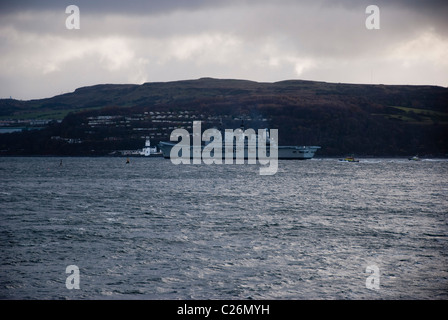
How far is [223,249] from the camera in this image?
2575 centimetres

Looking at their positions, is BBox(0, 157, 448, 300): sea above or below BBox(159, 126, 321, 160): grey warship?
below

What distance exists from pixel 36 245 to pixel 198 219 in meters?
11.7

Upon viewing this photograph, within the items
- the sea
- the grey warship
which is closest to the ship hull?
the grey warship

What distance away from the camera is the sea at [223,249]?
19500 millimetres

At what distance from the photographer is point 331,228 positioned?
3203 cm

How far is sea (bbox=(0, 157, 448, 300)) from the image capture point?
1950 cm

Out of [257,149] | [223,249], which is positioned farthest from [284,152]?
[223,249]

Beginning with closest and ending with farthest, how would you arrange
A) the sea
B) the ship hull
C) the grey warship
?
the sea → the grey warship → the ship hull

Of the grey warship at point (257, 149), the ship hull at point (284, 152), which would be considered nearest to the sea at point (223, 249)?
the grey warship at point (257, 149)

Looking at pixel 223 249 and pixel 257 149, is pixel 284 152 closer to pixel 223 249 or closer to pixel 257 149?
pixel 257 149

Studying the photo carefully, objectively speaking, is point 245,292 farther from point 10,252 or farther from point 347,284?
point 10,252

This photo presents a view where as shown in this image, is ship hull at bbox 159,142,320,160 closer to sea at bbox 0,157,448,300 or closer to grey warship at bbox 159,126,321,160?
grey warship at bbox 159,126,321,160

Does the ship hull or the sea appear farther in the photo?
the ship hull
